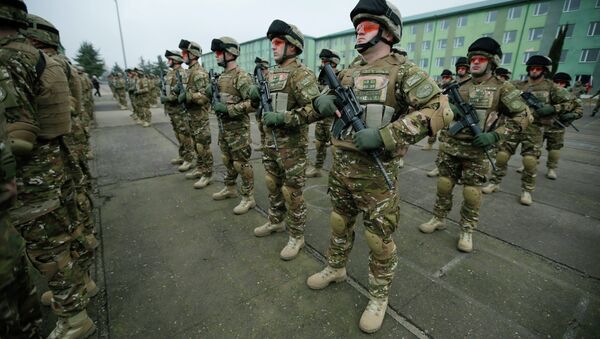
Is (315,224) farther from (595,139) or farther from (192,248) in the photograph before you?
(595,139)

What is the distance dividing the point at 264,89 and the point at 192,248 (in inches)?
85.1

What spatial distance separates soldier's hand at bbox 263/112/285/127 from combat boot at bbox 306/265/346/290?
162 centimetres

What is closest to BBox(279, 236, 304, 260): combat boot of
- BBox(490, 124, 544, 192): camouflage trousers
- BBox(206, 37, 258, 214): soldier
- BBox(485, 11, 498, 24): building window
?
BBox(206, 37, 258, 214): soldier

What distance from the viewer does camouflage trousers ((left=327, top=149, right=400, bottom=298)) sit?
214 cm

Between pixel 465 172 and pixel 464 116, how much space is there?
0.69 metres

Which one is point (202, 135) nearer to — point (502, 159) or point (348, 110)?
point (348, 110)

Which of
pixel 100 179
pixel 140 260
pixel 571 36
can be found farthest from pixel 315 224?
pixel 571 36

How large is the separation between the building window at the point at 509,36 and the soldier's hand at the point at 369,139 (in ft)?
131

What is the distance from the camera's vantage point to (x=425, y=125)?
73.1 inches

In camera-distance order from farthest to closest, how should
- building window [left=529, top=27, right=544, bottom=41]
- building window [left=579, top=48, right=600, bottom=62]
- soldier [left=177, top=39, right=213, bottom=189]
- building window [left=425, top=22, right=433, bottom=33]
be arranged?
building window [left=425, top=22, right=433, bottom=33] → building window [left=529, top=27, right=544, bottom=41] → building window [left=579, top=48, right=600, bottom=62] → soldier [left=177, top=39, right=213, bottom=189]

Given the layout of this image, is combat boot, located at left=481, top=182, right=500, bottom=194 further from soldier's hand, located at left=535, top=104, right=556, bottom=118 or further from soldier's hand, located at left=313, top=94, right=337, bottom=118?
soldier's hand, located at left=313, top=94, right=337, bottom=118

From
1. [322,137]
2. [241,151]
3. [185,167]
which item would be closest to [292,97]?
[241,151]

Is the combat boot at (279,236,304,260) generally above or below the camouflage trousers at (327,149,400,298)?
below

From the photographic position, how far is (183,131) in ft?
19.7
